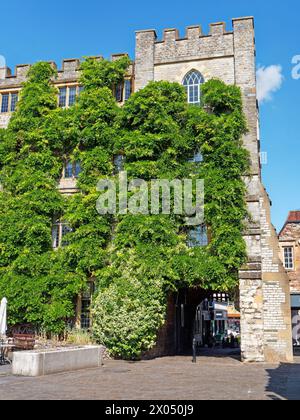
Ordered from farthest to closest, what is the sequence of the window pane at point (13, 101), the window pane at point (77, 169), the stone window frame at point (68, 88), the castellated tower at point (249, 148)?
the window pane at point (13, 101), the stone window frame at point (68, 88), the window pane at point (77, 169), the castellated tower at point (249, 148)

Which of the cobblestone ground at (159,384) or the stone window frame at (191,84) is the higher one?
the stone window frame at (191,84)

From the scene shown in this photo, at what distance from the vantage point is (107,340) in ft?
59.1

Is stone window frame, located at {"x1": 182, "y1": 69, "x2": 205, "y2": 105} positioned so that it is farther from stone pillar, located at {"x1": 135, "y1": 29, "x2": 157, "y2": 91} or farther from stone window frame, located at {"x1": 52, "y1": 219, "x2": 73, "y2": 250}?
stone window frame, located at {"x1": 52, "y1": 219, "x2": 73, "y2": 250}

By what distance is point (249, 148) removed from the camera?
20.8m

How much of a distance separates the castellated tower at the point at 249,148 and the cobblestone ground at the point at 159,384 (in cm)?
290

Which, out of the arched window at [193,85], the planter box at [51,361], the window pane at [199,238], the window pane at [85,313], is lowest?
the planter box at [51,361]

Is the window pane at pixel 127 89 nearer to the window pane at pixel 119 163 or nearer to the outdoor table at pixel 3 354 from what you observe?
the window pane at pixel 119 163

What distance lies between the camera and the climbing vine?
18797mm

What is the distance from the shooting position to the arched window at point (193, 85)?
874 inches

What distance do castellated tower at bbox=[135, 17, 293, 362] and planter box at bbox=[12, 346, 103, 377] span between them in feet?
21.5

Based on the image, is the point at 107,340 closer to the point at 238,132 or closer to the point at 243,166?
the point at 243,166

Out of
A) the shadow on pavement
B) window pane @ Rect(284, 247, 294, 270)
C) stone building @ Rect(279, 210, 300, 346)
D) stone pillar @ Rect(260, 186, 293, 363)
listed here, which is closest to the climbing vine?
stone pillar @ Rect(260, 186, 293, 363)

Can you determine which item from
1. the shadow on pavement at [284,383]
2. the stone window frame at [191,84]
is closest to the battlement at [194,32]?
the stone window frame at [191,84]
